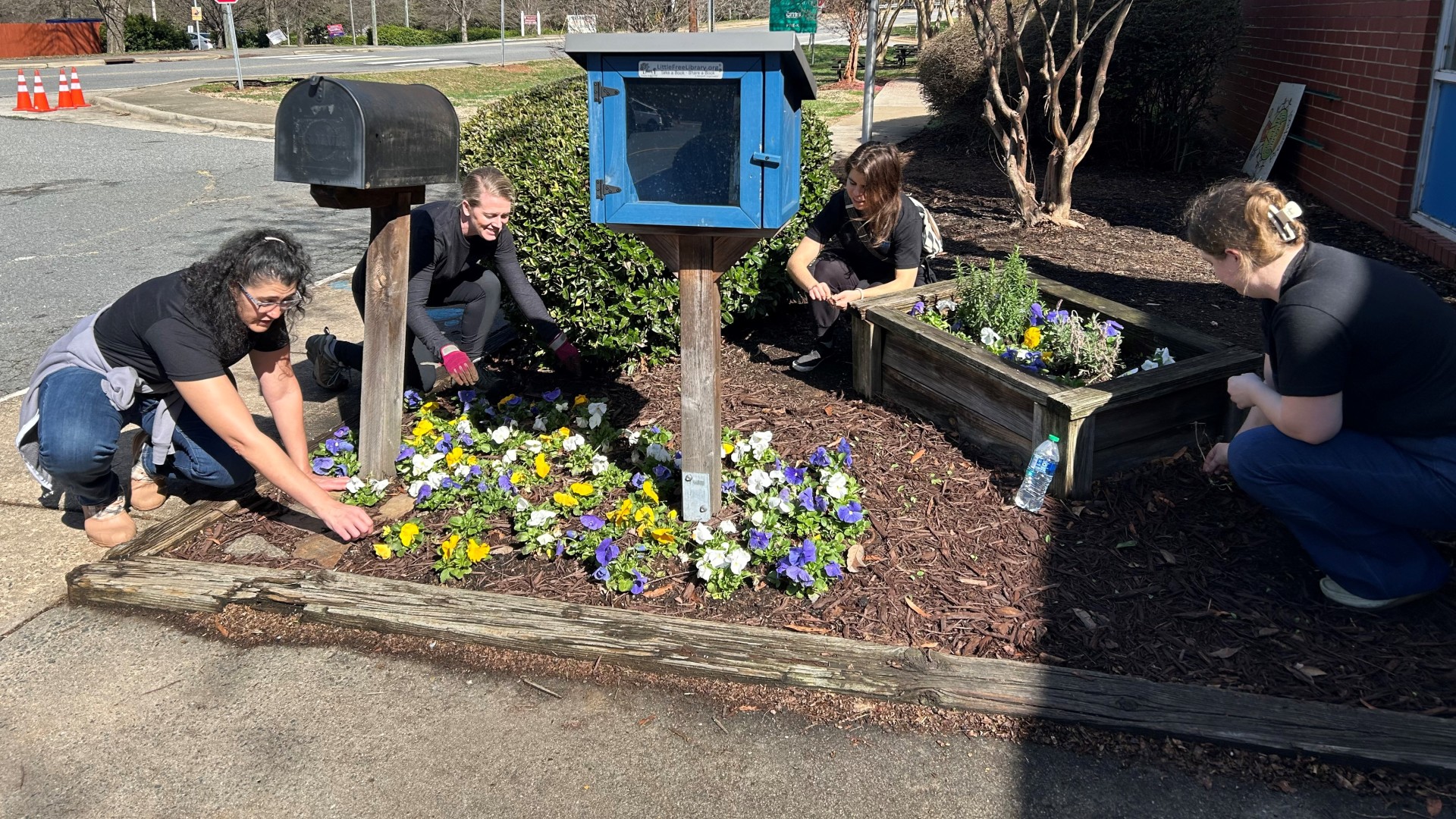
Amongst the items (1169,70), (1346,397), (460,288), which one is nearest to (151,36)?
(1169,70)

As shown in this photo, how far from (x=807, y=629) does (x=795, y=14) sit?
9.87 meters

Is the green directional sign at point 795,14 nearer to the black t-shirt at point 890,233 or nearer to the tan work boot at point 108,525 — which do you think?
the black t-shirt at point 890,233

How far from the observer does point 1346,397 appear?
2.82 m

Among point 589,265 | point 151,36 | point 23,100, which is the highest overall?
point 151,36

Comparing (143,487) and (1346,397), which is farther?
(143,487)

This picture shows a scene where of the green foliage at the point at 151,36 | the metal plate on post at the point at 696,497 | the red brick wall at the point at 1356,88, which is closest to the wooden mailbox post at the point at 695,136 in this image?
the metal plate on post at the point at 696,497

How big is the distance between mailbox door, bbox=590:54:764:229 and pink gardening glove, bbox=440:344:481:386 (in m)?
1.16

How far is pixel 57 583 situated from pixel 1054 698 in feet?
10.0

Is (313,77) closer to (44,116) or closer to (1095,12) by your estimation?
(1095,12)

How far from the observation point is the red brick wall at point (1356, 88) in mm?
6617

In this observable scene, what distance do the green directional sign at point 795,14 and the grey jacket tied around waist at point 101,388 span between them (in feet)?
29.9

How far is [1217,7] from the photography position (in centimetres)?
899

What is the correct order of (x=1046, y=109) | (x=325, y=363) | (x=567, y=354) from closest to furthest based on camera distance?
1. (x=567, y=354)
2. (x=325, y=363)
3. (x=1046, y=109)

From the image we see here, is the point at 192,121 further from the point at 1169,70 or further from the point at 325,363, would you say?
the point at 1169,70
